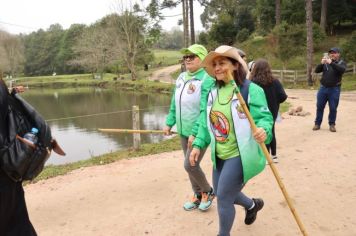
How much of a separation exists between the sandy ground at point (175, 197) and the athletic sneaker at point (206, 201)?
0.07 metres

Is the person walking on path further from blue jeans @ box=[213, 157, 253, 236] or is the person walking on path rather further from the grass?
the grass

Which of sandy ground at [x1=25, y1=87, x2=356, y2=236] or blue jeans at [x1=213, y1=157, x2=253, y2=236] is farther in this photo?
sandy ground at [x1=25, y1=87, x2=356, y2=236]

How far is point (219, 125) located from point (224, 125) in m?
0.06

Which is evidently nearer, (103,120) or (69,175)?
(69,175)

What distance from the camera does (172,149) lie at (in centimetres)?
773

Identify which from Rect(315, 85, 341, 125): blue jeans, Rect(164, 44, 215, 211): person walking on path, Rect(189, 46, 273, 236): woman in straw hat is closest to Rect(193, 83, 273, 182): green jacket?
Rect(189, 46, 273, 236): woman in straw hat

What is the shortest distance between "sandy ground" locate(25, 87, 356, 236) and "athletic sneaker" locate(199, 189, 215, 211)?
0.23 ft

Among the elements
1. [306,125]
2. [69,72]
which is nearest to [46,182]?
[306,125]

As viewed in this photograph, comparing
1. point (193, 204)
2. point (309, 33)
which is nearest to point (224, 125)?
point (193, 204)

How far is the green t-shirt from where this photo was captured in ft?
9.91

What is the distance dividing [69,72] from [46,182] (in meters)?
64.4

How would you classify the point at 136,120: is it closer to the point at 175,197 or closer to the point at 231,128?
the point at 175,197

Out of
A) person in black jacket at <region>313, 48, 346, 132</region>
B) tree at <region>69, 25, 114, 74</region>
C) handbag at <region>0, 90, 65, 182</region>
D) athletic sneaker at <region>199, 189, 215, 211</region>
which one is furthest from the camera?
tree at <region>69, 25, 114, 74</region>

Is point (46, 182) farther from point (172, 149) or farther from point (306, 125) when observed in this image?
point (306, 125)
